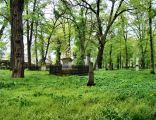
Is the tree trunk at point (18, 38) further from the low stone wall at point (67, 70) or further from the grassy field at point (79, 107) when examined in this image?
the grassy field at point (79, 107)

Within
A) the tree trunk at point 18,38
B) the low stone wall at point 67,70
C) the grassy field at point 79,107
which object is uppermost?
the tree trunk at point 18,38

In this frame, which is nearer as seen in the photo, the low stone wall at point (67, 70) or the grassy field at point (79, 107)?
the grassy field at point (79, 107)

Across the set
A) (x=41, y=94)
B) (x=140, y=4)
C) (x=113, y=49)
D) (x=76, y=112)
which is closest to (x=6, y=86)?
(x=41, y=94)

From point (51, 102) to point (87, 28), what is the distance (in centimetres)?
4777

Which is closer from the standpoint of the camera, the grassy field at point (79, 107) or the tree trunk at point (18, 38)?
the grassy field at point (79, 107)

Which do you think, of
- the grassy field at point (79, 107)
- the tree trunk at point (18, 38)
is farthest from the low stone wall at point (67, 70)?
the grassy field at point (79, 107)

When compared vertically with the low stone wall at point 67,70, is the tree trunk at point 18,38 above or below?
above

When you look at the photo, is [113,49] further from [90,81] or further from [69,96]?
[69,96]

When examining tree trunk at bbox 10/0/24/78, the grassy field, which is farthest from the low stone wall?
the grassy field

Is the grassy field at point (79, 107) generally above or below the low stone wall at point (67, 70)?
below

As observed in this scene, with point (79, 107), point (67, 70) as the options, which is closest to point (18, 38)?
point (67, 70)

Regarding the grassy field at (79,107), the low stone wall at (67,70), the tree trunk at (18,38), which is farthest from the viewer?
the low stone wall at (67,70)

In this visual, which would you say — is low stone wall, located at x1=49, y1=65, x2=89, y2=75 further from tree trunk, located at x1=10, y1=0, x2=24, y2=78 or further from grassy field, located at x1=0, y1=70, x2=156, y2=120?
grassy field, located at x1=0, y1=70, x2=156, y2=120

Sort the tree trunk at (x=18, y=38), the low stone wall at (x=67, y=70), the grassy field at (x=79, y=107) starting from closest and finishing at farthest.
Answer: the grassy field at (x=79, y=107), the tree trunk at (x=18, y=38), the low stone wall at (x=67, y=70)
